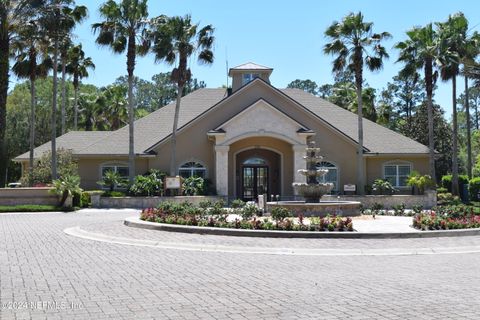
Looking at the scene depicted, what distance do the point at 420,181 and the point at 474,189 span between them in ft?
23.2

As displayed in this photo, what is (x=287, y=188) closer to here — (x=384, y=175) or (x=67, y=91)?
(x=384, y=175)

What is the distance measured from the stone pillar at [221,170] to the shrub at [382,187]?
9.90 m

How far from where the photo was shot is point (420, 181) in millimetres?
35562

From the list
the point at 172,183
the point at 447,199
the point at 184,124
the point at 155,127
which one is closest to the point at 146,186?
the point at 172,183

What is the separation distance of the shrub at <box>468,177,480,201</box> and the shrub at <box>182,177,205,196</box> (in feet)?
64.3

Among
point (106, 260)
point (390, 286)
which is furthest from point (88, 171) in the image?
point (390, 286)

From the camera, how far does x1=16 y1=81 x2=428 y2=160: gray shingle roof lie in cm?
3803

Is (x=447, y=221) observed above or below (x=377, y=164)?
below

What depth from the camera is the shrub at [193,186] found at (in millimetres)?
34031

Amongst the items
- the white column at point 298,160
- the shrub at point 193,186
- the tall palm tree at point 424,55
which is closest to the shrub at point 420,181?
the tall palm tree at point 424,55

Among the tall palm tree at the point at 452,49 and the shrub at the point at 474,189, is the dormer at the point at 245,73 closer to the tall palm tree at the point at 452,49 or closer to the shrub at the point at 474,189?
the tall palm tree at the point at 452,49

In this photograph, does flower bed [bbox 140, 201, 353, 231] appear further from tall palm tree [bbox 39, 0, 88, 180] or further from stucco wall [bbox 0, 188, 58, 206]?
tall palm tree [bbox 39, 0, 88, 180]

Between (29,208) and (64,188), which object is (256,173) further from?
(29,208)

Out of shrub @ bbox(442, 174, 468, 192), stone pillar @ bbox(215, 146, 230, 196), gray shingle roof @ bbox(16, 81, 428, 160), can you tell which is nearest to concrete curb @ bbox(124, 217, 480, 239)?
stone pillar @ bbox(215, 146, 230, 196)
